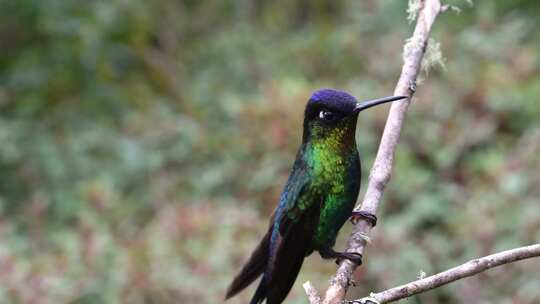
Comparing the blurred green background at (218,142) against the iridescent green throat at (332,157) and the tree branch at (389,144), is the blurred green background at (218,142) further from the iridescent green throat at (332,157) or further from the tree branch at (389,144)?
the iridescent green throat at (332,157)

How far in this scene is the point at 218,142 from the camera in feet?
22.6

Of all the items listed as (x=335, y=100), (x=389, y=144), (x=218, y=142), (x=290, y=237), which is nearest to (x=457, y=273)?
(x=389, y=144)

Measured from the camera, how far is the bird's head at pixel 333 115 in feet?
9.86

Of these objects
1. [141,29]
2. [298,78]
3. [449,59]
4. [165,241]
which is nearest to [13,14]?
[141,29]

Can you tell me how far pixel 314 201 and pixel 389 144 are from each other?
1.11 ft

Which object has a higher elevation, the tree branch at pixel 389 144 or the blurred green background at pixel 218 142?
the blurred green background at pixel 218 142

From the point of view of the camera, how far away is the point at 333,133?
3053mm

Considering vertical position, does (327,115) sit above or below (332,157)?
above

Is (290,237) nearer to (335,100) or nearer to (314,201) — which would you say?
(314,201)

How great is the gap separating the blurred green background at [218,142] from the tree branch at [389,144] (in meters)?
1.43

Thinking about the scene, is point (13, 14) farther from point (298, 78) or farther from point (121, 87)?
point (298, 78)

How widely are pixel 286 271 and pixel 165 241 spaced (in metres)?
2.80

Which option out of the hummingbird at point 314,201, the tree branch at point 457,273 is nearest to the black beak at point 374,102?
the hummingbird at point 314,201

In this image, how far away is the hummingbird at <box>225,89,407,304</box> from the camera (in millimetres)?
2926
